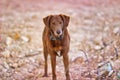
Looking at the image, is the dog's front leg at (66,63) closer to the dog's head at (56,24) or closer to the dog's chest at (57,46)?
the dog's chest at (57,46)

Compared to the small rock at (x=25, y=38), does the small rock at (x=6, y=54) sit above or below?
below

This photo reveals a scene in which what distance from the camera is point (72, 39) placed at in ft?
36.7

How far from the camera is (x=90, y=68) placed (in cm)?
848

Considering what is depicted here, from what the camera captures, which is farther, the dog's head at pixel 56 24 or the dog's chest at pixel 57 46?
the dog's chest at pixel 57 46

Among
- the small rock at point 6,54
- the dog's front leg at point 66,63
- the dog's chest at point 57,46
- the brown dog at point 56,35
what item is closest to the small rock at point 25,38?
the small rock at point 6,54

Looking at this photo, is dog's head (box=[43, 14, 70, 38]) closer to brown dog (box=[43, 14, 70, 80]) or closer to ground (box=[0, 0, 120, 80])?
brown dog (box=[43, 14, 70, 80])

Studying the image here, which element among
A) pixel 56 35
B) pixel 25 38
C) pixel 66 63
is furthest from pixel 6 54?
pixel 56 35

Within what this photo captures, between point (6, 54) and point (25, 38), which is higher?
point (25, 38)

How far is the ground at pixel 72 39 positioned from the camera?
844cm

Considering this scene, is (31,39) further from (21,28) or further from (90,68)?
(90,68)

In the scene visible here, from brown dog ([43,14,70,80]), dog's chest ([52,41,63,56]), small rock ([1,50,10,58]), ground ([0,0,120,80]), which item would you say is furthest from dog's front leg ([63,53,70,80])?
small rock ([1,50,10,58])

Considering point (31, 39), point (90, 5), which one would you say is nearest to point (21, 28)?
point (31, 39)

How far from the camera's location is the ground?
27.7ft

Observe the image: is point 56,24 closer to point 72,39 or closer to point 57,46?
point 57,46
